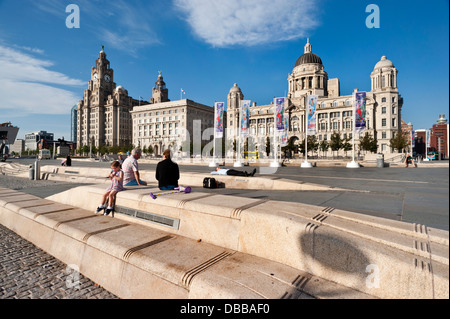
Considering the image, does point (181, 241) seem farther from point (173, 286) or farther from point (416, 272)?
point (416, 272)

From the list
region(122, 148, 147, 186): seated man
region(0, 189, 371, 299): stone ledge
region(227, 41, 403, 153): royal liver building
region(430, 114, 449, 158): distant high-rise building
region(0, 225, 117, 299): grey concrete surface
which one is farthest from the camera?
region(227, 41, 403, 153): royal liver building

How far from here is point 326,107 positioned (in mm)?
75688

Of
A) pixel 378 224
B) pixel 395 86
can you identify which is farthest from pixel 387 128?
pixel 378 224

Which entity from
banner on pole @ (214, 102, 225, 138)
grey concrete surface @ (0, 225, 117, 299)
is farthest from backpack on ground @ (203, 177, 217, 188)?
banner on pole @ (214, 102, 225, 138)

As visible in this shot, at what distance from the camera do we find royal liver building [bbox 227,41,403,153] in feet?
225

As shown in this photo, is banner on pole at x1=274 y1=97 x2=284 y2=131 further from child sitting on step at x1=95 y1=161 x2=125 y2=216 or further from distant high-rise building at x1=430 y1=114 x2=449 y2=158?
child sitting on step at x1=95 y1=161 x2=125 y2=216

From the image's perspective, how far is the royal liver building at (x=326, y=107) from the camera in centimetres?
6850

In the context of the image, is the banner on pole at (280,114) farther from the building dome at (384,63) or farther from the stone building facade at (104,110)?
the stone building facade at (104,110)

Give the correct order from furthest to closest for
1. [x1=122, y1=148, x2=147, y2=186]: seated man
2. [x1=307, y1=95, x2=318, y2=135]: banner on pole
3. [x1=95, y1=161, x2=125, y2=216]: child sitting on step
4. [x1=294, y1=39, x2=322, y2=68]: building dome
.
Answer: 1. [x1=294, y1=39, x2=322, y2=68]: building dome
2. [x1=307, y1=95, x2=318, y2=135]: banner on pole
3. [x1=122, y1=148, x2=147, y2=186]: seated man
4. [x1=95, y1=161, x2=125, y2=216]: child sitting on step

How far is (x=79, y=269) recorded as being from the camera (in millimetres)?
4035

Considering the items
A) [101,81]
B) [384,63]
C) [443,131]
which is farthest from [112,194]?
[101,81]

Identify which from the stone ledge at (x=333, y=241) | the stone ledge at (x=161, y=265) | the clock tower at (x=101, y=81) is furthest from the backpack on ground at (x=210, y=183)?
the clock tower at (x=101, y=81)

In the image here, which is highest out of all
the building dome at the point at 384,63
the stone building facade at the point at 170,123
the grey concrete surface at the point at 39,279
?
the building dome at the point at 384,63

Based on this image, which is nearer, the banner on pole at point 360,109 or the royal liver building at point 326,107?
the banner on pole at point 360,109
